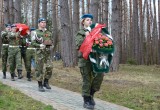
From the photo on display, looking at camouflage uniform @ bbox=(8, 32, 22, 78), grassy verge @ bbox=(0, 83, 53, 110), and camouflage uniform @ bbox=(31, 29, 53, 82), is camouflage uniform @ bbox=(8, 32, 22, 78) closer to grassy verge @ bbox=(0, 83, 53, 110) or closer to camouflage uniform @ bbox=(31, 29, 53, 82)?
camouflage uniform @ bbox=(31, 29, 53, 82)

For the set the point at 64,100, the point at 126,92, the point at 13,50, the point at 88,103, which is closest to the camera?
the point at 88,103

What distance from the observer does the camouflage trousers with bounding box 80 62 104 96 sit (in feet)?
26.8

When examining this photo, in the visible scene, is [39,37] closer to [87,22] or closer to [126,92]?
[87,22]

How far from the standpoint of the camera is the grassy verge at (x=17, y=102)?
308 inches

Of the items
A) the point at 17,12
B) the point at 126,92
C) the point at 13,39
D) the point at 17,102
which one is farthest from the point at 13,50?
the point at 17,12

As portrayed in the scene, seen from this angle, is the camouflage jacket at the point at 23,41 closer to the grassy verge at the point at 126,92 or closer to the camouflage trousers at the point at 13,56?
the camouflage trousers at the point at 13,56

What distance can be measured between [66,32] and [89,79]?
11.4m

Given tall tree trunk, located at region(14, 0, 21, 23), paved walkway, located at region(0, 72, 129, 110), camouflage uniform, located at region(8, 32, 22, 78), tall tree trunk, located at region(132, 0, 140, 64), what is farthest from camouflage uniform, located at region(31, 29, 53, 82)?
tall tree trunk, located at region(132, 0, 140, 64)

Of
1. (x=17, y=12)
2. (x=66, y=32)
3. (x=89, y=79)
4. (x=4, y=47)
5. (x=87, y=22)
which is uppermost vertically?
(x=17, y=12)

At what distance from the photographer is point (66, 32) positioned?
63.9 ft

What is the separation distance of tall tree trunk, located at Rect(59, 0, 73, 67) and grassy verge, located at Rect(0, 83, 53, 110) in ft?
32.6

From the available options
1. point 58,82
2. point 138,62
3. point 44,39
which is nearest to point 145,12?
point 138,62

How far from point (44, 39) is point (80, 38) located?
2649 mm

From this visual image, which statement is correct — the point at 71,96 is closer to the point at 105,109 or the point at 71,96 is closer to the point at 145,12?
the point at 105,109
